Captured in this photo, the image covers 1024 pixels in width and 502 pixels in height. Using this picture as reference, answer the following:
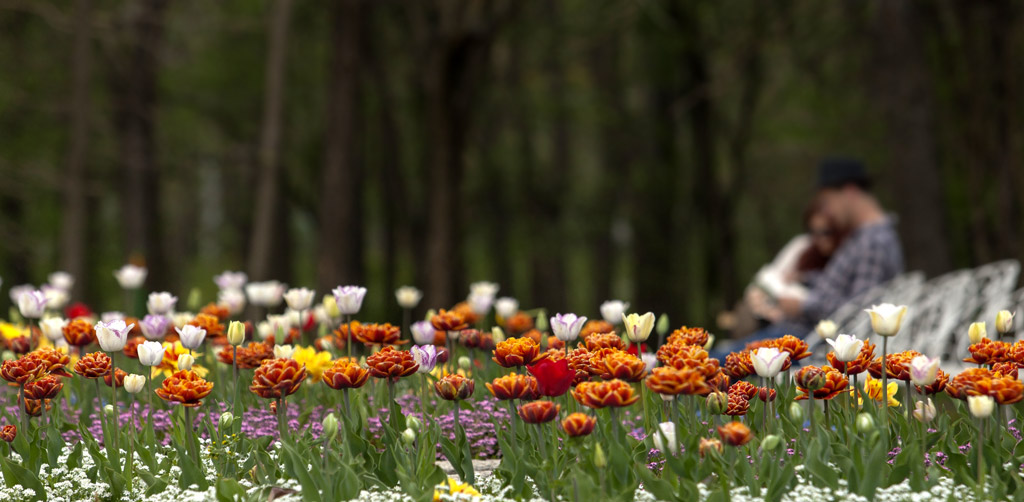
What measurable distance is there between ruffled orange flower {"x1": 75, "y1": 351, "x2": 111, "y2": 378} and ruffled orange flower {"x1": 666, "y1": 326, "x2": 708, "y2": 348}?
1438mm

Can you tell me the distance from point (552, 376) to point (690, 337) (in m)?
0.55

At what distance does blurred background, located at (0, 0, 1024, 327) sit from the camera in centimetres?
955

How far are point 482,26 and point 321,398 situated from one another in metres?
6.35

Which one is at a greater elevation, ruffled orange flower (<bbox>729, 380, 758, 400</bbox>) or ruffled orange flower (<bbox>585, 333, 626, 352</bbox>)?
ruffled orange flower (<bbox>585, 333, 626, 352</bbox>)

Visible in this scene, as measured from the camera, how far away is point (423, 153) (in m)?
14.7

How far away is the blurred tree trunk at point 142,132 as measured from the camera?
492 inches

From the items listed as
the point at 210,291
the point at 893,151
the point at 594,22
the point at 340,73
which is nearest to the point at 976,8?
the point at 893,151

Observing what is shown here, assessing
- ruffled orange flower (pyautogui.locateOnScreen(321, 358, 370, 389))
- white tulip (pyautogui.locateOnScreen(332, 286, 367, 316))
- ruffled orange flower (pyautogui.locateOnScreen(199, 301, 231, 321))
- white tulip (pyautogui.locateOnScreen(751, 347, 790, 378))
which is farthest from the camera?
ruffled orange flower (pyautogui.locateOnScreen(199, 301, 231, 321))

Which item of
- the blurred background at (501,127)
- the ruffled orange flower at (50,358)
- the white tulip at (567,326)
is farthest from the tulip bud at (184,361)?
the blurred background at (501,127)

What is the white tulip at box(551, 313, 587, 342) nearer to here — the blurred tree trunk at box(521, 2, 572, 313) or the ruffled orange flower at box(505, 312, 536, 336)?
the ruffled orange flower at box(505, 312, 536, 336)

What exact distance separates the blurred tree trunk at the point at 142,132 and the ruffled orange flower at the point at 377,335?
32.2 feet

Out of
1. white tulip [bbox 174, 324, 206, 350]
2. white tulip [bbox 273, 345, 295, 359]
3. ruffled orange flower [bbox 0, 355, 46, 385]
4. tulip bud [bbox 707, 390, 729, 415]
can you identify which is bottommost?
tulip bud [bbox 707, 390, 729, 415]

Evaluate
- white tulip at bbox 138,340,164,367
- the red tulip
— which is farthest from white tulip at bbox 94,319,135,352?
the red tulip

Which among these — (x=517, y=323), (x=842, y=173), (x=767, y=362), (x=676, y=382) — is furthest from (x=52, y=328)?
(x=842, y=173)
